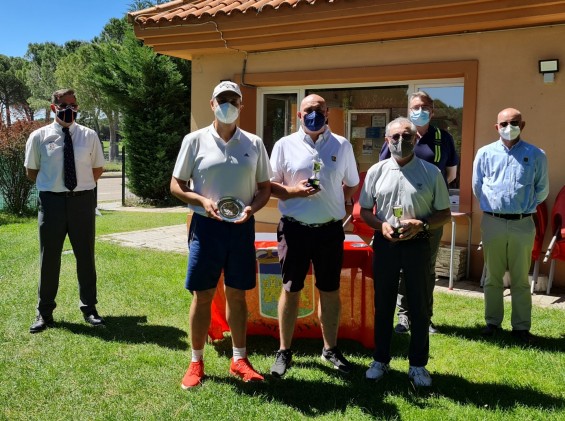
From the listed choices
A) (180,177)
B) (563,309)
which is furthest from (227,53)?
(563,309)

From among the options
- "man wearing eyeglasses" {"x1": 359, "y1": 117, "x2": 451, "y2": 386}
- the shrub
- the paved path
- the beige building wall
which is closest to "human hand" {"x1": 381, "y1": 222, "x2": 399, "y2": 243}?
"man wearing eyeglasses" {"x1": 359, "y1": 117, "x2": 451, "y2": 386}

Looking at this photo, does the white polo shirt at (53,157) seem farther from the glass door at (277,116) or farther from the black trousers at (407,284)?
the glass door at (277,116)

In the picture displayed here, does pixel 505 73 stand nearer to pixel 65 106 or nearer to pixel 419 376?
pixel 419 376

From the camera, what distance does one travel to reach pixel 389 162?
3.77 metres

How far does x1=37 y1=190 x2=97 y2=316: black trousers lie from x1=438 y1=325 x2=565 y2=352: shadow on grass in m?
3.39

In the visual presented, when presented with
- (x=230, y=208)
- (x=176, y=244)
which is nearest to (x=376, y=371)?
(x=230, y=208)

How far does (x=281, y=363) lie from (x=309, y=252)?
2.78ft

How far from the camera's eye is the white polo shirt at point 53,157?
490 centimetres

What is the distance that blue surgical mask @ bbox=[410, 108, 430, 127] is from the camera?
443 centimetres

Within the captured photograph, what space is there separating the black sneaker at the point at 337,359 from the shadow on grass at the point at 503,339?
130 centimetres

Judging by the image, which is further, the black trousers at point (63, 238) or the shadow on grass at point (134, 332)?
the black trousers at point (63, 238)

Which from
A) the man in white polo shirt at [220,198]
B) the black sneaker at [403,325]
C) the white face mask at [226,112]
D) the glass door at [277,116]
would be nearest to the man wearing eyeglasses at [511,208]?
the black sneaker at [403,325]

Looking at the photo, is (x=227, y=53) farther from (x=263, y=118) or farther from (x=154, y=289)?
(x=154, y=289)

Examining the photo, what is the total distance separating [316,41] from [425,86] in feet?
5.32
